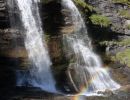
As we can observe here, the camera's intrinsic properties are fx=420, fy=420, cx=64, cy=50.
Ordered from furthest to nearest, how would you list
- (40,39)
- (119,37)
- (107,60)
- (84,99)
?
(119,37), (107,60), (40,39), (84,99)

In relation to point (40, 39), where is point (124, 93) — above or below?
below

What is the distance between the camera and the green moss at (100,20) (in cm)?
4044

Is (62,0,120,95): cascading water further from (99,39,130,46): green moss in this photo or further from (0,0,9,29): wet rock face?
(0,0,9,29): wet rock face

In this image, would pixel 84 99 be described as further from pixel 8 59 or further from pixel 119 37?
pixel 119 37

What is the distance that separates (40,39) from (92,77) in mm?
5500

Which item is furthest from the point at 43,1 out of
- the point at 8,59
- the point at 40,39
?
the point at 8,59

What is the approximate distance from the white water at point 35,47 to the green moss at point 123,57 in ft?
22.8

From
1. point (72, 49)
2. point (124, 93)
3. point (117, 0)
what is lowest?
point (124, 93)

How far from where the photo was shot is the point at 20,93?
99.0 ft

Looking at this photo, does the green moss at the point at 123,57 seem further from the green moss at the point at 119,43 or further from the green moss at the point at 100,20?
the green moss at the point at 100,20

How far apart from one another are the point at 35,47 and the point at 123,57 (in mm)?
8603

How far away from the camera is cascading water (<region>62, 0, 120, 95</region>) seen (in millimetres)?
34906

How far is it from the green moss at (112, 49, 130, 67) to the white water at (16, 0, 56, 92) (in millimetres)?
6960

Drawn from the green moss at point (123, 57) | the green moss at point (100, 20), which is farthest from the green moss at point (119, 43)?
the green moss at point (100, 20)
